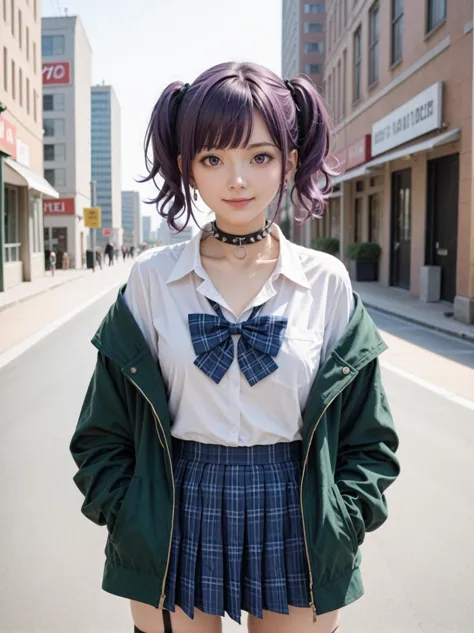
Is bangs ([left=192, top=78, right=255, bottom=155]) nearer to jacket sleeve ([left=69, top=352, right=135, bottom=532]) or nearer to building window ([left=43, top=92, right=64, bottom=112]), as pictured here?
jacket sleeve ([left=69, top=352, right=135, bottom=532])

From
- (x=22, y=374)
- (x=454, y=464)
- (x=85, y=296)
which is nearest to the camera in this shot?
(x=454, y=464)

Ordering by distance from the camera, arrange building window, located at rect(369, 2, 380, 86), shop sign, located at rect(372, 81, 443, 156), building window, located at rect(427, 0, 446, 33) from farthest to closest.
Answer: building window, located at rect(369, 2, 380, 86) < building window, located at rect(427, 0, 446, 33) < shop sign, located at rect(372, 81, 443, 156)

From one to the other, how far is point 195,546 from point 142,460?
0.24 m

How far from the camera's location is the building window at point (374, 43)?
80.4 ft

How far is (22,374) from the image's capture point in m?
8.70

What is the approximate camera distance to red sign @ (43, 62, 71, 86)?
2192 inches

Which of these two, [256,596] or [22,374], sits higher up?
[256,596]

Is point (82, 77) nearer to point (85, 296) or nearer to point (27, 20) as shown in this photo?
point (27, 20)

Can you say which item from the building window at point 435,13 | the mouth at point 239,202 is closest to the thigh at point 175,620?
the mouth at point 239,202

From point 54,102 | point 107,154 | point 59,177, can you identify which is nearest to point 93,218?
point 59,177

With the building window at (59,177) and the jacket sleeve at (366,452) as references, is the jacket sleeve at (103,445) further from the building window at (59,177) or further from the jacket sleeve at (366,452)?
the building window at (59,177)

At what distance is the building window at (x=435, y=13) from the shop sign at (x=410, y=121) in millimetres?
1603

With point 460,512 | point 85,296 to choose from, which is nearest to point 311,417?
point 460,512

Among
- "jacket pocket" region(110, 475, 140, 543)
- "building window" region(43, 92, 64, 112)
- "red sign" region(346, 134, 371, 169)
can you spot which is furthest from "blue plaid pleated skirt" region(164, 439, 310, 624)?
"building window" region(43, 92, 64, 112)
